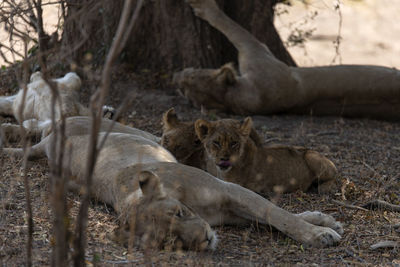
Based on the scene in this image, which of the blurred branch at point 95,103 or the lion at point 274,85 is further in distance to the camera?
the lion at point 274,85

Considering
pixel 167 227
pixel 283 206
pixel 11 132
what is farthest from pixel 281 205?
pixel 11 132

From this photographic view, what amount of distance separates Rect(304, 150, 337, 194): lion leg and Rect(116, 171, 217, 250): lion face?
1944mm

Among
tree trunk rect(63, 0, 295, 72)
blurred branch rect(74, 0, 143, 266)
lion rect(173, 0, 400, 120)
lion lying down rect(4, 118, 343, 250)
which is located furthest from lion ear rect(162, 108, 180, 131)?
blurred branch rect(74, 0, 143, 266)

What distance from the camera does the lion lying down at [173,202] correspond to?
11.2ft

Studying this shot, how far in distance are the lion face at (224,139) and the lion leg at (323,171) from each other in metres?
0.65

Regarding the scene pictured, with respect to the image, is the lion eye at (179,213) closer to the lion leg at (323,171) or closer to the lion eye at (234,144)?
the lion eye at (234,144)

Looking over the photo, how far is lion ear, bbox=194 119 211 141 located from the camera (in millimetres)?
5039

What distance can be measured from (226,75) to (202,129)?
2676 millimetres

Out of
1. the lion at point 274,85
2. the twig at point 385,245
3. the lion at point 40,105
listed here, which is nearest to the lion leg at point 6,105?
the lion at point 40,105

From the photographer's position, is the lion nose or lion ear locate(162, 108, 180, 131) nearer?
the lion nose

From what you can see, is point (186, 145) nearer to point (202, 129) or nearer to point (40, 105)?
point (202, 129)

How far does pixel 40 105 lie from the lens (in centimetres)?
702

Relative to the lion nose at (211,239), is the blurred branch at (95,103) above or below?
above

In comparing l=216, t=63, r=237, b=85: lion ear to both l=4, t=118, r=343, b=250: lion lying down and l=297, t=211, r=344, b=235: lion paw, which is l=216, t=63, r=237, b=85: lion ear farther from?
l=297, t=211, r=344, b=235: lion paw
